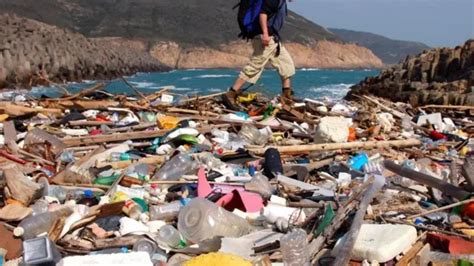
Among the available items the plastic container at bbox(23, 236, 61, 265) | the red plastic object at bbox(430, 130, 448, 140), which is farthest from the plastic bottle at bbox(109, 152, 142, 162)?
the red plastic object at bbox(430, 130, 448, 140)

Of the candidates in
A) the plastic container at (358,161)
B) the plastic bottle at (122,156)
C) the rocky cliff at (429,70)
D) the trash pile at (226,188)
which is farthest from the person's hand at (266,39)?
the rocky cliff at (429,70)

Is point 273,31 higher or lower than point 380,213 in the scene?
higher

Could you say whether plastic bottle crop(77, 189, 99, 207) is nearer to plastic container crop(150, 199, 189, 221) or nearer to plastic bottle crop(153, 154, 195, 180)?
plastic container crop(150, 199, 189, 221)

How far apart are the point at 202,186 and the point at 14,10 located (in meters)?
91.8

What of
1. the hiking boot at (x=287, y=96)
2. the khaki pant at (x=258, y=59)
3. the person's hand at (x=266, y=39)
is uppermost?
the person's hand at (x=266, y=39)

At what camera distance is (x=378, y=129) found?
671 cm

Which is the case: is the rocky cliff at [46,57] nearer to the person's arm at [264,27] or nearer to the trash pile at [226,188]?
the person's arm at [264,27]

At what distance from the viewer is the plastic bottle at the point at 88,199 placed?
13.6ft

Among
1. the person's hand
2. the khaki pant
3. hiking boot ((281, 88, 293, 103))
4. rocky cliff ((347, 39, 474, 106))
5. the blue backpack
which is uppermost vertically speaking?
the blue backpack

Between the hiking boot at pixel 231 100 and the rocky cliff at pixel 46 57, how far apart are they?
16838mm

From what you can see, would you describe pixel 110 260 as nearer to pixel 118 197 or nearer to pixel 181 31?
pixel 118 197

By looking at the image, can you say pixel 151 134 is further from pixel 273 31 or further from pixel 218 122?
pixel 273 31

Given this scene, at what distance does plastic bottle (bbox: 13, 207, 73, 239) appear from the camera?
3453 millimetres

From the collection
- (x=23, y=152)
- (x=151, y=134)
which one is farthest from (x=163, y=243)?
(x=151, y=134)
